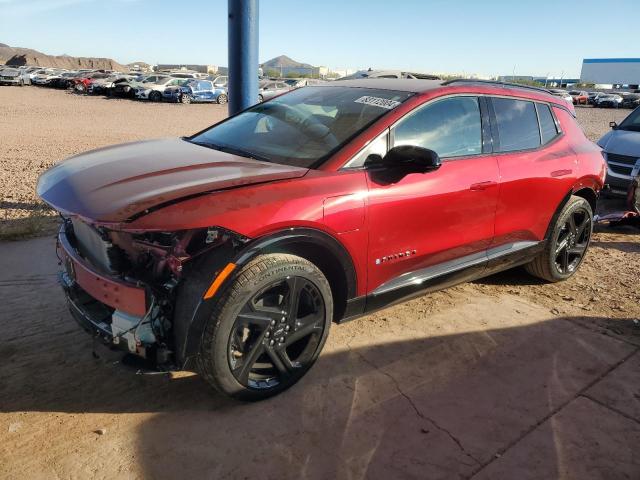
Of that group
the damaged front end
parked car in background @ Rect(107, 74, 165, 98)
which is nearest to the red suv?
the damaged front end

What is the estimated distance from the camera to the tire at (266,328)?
2.58 m

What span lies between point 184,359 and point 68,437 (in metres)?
0.73

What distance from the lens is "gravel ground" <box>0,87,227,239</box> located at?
6.10m

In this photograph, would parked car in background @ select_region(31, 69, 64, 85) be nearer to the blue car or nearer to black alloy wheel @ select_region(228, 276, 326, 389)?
the blue car

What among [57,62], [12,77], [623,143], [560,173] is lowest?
[560,173]

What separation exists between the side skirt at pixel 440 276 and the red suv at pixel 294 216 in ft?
0.04

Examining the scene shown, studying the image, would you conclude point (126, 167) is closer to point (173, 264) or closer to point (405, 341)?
point (173, 264)

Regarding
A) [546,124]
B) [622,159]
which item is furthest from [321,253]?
[622,159]

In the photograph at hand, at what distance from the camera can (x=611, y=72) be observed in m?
98.5

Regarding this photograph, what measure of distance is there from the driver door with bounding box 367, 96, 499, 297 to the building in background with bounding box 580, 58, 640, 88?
4106 inches

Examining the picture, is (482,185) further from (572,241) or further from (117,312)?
(117,312)

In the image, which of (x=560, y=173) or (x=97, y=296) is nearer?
(x=97, y=296)

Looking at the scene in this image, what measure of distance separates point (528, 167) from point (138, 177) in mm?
2945

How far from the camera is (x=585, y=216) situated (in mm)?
4859
